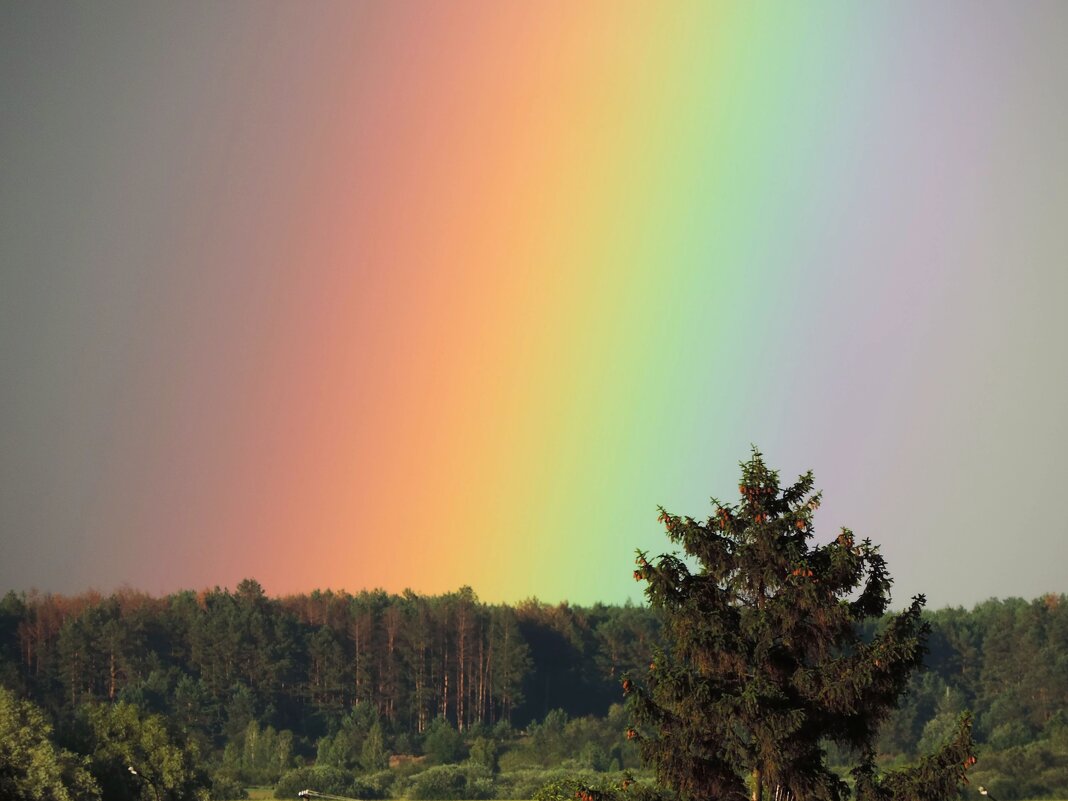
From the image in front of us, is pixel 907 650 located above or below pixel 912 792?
above

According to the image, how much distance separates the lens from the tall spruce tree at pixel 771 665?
4059 centimetres

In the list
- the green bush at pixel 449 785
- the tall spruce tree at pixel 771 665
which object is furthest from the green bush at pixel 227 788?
the tall spruce tree at pixel 771 665

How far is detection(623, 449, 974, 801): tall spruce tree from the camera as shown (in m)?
40.6

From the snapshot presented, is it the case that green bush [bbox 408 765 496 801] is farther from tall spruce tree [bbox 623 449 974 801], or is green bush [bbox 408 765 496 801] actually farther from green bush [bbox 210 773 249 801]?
tall spruce tree [bbox 623 449 974 801]

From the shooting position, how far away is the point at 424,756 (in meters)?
185

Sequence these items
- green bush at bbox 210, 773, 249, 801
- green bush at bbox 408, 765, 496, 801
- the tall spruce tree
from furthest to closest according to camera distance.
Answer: green bush at bbox 408, 765, 496, 801 < green bush at bbox 210, 773, 249, 801 < the tall spruce tree

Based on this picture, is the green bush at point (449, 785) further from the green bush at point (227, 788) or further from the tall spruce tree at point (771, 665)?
the tall spruce tree at point (771, 665)

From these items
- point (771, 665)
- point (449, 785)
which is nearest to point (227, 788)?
point (449, 785)

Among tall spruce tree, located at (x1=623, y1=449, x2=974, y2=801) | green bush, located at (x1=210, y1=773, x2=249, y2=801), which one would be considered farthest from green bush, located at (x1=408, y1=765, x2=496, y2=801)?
tall spruce tree, located at (x1=623, y1=449, x2=974, y2=801)

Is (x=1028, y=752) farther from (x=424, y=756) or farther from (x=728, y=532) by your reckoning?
(x=728, y=532)

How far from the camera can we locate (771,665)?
1622 inches

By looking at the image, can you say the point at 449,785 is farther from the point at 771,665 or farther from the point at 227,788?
the point at 771,665

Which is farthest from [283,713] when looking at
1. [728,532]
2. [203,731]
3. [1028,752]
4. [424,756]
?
[728,532]

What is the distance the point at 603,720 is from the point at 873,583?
156965mm
